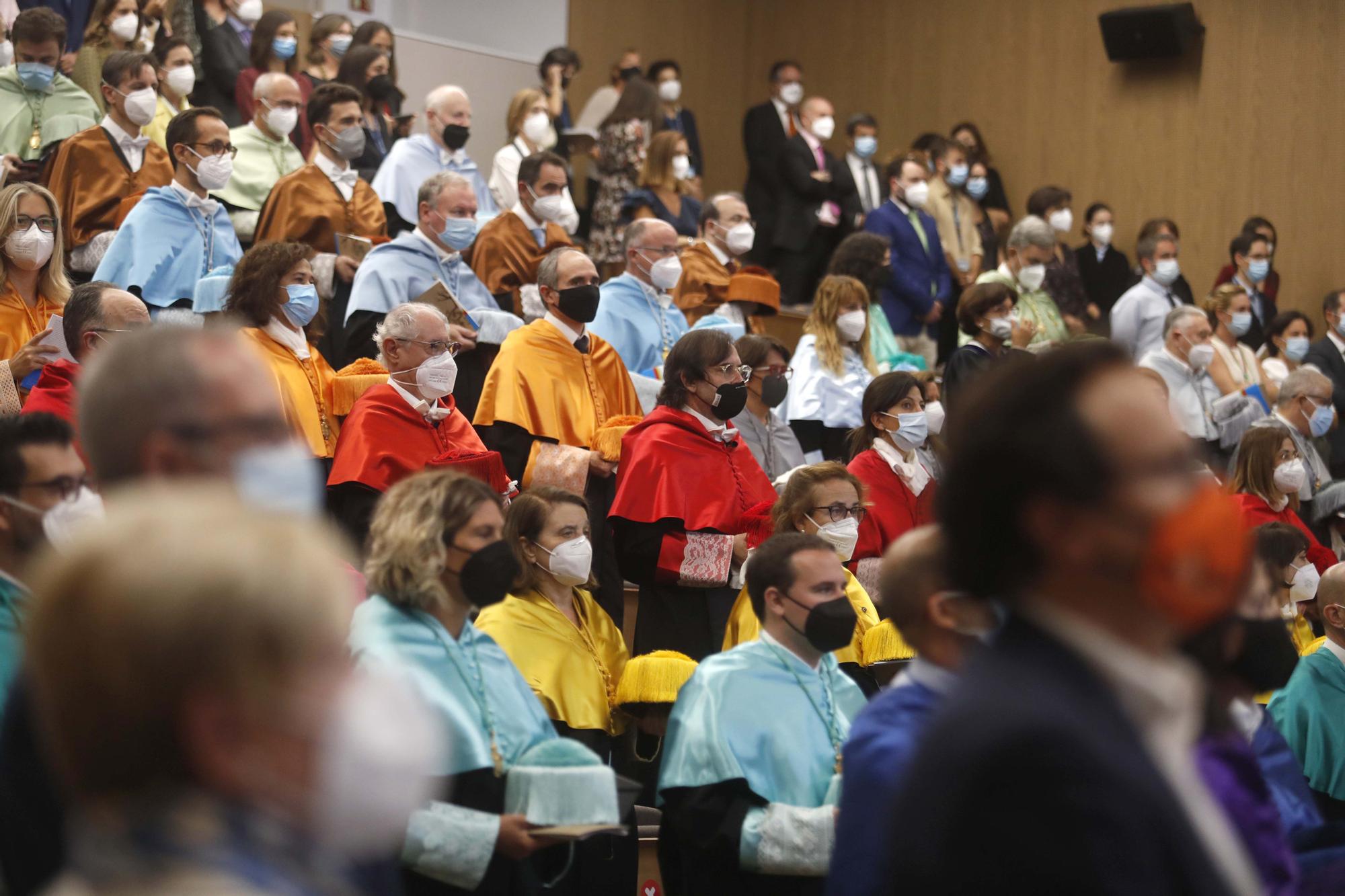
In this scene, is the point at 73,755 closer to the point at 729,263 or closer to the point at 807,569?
the point at 807,569

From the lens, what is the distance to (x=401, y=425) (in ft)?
16.9

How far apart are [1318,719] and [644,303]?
12.1ft

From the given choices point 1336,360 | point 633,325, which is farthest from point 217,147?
point 1336,360

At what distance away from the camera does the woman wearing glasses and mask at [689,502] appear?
540 centimetres

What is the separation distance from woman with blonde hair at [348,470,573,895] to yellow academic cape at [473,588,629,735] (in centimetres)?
77

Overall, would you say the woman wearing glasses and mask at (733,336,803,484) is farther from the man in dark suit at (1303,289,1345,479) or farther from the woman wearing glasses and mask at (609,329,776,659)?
the man in dark suit at (1303,289,1345,479)

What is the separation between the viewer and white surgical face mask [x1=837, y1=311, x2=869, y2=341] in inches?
295

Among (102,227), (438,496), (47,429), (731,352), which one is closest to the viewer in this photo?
(47,429)

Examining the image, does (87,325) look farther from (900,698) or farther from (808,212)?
(808,212)

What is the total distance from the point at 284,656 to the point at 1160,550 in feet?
2.56

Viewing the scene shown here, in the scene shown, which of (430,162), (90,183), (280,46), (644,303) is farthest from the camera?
(280,46)

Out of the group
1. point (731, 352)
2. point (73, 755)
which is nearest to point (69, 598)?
point (73, 755)

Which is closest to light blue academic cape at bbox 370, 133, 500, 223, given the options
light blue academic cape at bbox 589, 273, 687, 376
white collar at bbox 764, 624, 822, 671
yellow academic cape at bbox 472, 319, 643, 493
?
light blue academic cape at bbox 589, 273, 687, 376

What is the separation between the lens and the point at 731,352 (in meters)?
5.71
